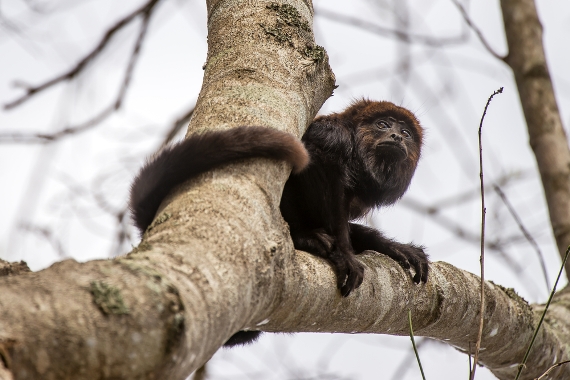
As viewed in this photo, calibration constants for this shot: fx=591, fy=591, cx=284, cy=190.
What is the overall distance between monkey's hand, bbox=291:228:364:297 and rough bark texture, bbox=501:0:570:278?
165cm

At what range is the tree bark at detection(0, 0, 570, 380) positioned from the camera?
112 cm

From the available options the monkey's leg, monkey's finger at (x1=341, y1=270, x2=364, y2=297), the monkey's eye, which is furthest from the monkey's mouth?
monkey's finger at (x1=341, y1=270, x2=364, y2=297)

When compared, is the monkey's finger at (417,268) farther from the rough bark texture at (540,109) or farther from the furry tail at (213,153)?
the rough bark texture at (540,109)

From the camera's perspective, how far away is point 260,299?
5.40 ft

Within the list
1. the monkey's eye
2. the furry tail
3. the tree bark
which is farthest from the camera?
the monkey's eye

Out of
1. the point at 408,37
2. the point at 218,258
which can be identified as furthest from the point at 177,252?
the point at 408,37

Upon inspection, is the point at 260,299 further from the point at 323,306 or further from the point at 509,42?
the point at 509,42

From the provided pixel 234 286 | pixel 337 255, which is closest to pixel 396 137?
pixel 337 255

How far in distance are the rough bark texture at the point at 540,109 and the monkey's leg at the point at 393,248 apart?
110 cm

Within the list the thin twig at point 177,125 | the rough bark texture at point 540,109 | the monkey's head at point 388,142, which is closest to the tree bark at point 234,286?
the rough bark texture at point 540,109

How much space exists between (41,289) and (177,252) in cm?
34

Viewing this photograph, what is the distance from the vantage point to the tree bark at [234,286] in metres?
1.12

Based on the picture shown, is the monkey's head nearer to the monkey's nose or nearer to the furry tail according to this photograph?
the monkey's nose

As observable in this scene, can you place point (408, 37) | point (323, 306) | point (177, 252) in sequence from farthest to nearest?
point (408, 37) < point (323, 306) < point (177, 252)
